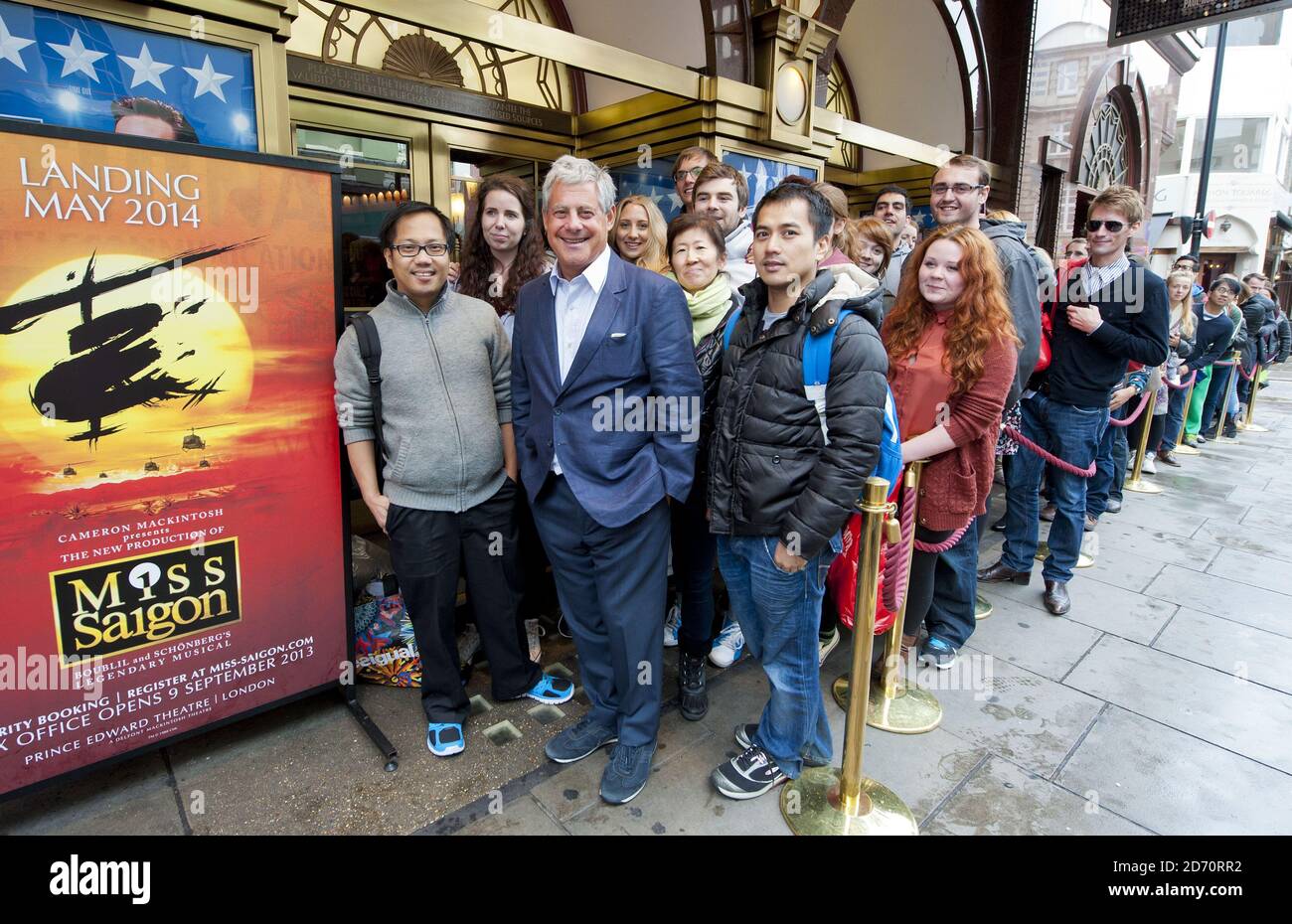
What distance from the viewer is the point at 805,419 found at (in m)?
2.22

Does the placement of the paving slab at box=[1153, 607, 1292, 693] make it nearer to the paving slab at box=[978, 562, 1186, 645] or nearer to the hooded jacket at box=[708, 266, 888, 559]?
the paving slab at box=[978, 562, 1186, 645]

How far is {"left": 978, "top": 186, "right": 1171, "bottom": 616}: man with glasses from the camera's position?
377 centimetres

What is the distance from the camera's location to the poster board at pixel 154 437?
82.7 inches

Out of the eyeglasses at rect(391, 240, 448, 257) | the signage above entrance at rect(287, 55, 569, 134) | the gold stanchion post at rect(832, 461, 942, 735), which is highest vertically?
the signage above entrance at rect(287, 55, 569, 134)

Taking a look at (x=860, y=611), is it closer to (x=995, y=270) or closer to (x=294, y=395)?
(x=995, y=270)

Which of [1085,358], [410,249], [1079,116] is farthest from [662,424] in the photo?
[1079,116]

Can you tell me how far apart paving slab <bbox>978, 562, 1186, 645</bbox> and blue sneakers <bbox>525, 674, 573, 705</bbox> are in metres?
2.77

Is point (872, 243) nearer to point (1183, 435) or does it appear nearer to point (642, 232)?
point (642, 232)

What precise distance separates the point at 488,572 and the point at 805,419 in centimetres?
149

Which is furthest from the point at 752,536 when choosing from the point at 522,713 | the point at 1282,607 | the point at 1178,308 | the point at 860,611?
the point at 1178,308

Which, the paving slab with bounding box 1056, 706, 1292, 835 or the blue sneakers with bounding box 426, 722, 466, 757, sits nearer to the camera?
the paving slab with bounding box 1056, 706, 1292, 835

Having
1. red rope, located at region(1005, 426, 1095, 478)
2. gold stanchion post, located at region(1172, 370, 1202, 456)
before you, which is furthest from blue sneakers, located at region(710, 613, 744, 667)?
gold stanchion post, located at region(1172, 370, 1202, 456)

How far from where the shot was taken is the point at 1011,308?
326cm

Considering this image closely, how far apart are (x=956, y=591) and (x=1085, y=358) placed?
1624mm
